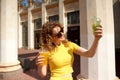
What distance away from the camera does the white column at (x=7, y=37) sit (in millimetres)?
9852

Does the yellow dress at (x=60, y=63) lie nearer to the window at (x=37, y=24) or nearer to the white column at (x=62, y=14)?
the white column at (x=62, y=14)

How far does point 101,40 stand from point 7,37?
18.9 ft

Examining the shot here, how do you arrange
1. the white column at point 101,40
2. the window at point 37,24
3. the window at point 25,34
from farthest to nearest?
the window at point 25,34
the window at point 37,24
the white column at point 101,40

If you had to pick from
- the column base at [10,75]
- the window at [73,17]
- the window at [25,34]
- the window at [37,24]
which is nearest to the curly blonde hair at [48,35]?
the column base at [10,75]

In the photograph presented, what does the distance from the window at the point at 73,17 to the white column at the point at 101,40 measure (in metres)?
18.4

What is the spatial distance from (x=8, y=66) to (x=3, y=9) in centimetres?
270

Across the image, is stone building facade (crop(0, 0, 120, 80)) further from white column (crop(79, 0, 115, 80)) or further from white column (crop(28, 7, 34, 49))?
white column (crop(28, 7, 34, 49))

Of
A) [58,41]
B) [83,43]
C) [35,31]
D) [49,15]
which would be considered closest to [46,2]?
[49,15]

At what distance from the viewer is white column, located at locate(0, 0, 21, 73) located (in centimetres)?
985

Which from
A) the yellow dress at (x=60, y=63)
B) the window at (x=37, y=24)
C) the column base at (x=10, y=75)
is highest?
the window at (x=37, y=24)

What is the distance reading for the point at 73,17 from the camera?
24656 mm

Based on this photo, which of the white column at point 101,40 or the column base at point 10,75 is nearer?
the white column at point 101,40

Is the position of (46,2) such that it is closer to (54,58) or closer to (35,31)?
(35,31)

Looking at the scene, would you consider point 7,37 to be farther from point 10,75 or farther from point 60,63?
point 60,63
